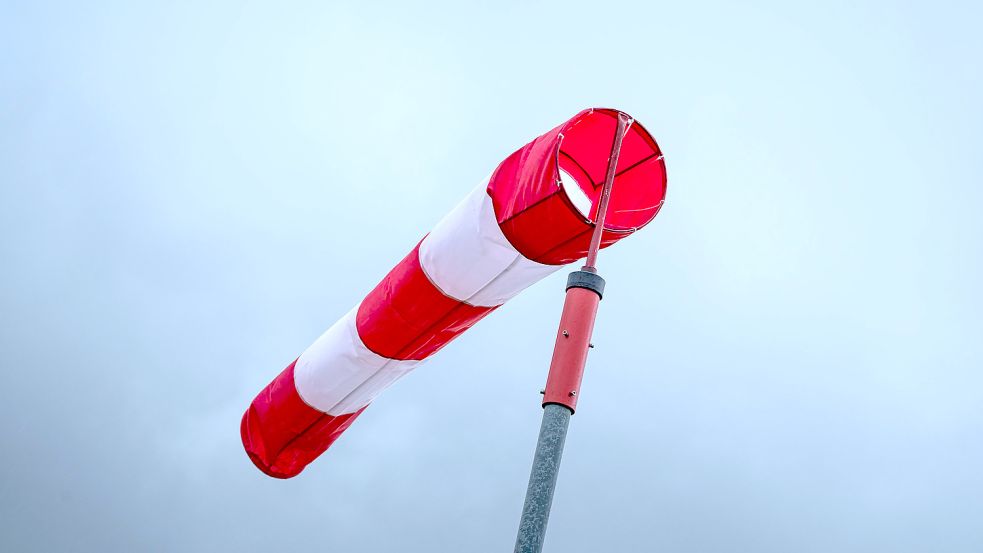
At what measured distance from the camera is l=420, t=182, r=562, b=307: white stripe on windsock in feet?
15.5

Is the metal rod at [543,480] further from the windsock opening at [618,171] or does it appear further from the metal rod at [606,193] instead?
the windsock opening at [618,171]

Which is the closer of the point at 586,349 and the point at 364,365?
the point at 586,349

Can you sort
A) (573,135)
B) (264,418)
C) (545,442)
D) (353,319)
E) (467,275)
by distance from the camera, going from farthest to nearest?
(264,418), (353,319), (467,275), (573,135), (545,442)

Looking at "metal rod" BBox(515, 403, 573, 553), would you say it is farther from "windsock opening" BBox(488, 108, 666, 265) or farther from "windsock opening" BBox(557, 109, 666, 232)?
"windsock opening" BBox(557, 109, 666, 232)

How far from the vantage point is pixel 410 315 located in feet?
17.9

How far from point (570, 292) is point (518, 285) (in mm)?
1616

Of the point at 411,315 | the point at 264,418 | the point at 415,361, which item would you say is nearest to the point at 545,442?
the point at 411,315

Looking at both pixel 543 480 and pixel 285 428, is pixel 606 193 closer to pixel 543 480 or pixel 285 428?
pixel 543 480

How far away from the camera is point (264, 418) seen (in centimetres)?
686

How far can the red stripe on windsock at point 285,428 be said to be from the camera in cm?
660

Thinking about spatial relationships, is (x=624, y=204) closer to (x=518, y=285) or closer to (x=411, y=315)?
(x=518, y=285)

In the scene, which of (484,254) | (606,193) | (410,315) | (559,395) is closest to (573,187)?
(484,254)

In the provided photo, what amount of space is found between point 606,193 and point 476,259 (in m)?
1.19

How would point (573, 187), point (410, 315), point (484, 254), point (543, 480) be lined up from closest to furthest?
point (543, 480) → point (573, 187) → point (484, 254) → point (410, 315)
